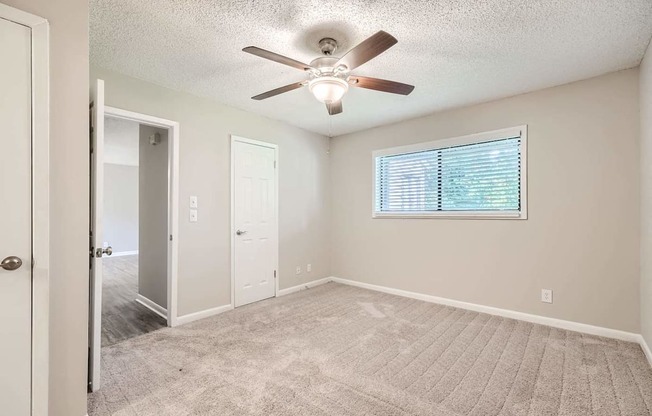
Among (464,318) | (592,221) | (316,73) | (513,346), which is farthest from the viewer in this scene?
(464,318)

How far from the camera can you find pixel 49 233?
1453 mm

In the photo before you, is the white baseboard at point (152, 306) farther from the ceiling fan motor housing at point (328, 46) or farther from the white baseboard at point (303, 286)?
the ceiling fan motor housing at point (328, 46)

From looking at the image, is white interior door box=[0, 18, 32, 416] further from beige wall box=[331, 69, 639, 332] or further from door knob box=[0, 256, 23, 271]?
beige wall box=[331, 69, 639, 332]

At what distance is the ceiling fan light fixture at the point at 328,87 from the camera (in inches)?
80.6

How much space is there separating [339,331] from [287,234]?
1.76 meters

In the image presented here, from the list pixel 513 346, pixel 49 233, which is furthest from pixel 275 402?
pixel 513 346

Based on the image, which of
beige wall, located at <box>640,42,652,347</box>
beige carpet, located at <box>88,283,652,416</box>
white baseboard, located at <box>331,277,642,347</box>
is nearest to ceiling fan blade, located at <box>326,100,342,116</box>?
beige carpet, located at <box>88,283,652,416</box>

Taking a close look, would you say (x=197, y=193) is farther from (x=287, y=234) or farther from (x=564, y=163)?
(x=564, y=163)

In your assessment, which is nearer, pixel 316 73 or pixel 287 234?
pixel 316 73

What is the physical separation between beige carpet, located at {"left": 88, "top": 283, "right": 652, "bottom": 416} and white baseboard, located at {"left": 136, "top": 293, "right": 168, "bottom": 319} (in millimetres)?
523

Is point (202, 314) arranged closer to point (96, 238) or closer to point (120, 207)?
point (96, 238)

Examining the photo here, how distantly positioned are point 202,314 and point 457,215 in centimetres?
322

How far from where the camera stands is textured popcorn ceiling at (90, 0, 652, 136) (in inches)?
70.4

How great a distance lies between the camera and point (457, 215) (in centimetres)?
353
